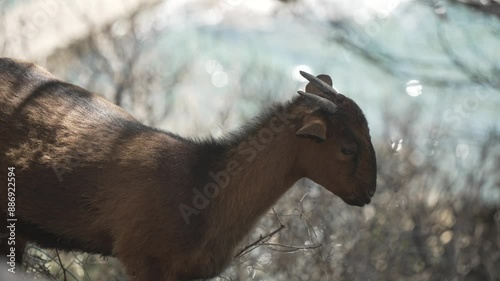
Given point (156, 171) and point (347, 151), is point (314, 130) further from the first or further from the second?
point (156, 171)

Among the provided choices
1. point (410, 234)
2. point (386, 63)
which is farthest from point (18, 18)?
point (410, 234)

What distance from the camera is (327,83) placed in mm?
7539

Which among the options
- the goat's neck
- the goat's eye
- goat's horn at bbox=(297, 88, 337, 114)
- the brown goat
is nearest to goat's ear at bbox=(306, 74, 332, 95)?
the brown goat

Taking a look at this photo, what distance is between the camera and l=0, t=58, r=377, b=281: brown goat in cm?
667

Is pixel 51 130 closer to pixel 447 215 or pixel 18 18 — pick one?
pixel 18 18

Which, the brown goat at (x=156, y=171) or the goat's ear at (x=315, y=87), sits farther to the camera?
the goat's ear at (x=315, y=87)

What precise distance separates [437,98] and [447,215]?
166cm

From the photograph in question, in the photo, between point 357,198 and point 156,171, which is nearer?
point 156,171

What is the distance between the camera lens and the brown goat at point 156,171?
667 centimetres

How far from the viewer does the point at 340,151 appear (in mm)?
6871

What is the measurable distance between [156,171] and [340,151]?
134cm

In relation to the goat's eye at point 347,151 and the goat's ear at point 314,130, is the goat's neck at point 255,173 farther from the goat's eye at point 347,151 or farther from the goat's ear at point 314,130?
the goat's eye at point 347,151

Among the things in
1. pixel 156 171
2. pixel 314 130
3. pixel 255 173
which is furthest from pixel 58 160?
pixel 314 130

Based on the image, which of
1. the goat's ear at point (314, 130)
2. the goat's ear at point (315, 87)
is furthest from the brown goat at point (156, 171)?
the goat's ear at point (315, 87)
